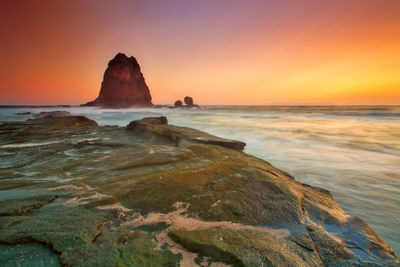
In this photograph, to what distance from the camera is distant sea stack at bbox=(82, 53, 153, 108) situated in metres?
58.5

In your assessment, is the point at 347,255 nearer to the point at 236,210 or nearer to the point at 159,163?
the point at 236,210

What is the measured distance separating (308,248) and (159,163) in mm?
2051

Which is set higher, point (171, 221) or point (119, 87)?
point (119, 87)

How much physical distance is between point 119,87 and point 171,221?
6452 centimetres

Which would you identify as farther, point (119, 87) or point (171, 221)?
point (119, 87)

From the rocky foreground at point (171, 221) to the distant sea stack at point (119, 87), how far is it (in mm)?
61254

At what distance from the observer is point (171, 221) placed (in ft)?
5.07

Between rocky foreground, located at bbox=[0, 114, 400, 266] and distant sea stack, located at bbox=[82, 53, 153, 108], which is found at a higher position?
distant sea stack, located at bbox=[82, 53, 153, 108]

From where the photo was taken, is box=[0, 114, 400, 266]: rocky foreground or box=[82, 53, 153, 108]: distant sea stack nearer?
box=[0, 114, 400, 266]: rocky foreground

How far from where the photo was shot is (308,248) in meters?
1.41

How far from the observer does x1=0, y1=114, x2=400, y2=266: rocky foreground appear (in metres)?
1.18

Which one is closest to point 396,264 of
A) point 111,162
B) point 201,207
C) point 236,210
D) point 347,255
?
point 347,255

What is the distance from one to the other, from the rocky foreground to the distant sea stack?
201 feet

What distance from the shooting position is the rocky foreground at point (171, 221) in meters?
1.18
